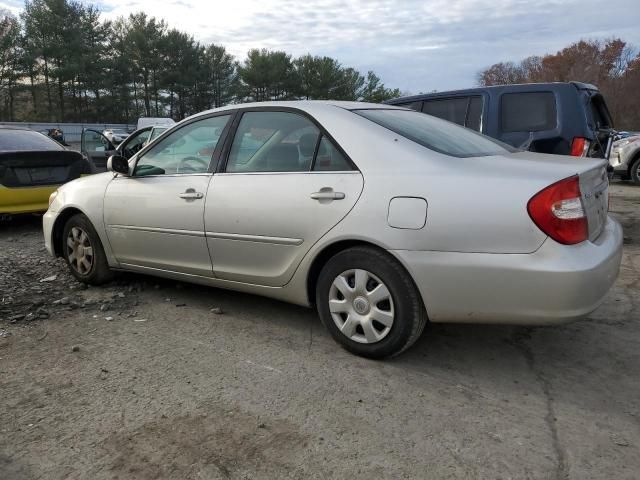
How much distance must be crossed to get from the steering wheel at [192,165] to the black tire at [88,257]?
3.46 ft

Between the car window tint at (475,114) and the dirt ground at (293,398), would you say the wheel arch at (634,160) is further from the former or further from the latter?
the dirt ground at (293,398)

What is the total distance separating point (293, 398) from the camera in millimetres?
2830

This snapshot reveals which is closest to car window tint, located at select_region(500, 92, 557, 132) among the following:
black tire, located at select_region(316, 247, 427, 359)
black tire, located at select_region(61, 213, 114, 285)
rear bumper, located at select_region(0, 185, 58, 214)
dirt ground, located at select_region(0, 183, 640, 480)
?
dirt ground, located at select_region(0, 183, 640, 480)

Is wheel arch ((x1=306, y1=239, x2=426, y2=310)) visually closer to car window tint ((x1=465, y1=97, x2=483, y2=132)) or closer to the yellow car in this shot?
car window tint ((x1=465, y1=97, x2=483, y2=132))

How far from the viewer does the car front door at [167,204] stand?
3.88 m

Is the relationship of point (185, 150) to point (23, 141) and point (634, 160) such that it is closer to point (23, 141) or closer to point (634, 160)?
point (23, 141)

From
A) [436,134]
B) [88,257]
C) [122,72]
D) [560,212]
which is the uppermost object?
[122,72]

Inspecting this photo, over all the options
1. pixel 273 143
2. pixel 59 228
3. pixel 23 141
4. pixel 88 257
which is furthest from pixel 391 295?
pixel 23 141

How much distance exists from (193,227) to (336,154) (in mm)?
1197

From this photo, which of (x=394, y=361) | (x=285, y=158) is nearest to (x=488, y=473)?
(x=394, y=361)

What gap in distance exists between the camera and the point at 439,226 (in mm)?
2836

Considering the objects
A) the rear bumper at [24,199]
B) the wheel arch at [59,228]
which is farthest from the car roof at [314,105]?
the rear bumper at [24,199]

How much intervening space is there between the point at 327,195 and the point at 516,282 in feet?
3.78

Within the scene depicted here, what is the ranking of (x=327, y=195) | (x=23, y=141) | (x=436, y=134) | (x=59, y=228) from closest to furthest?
(x=327, y=195)
(x=436, y=134)
(x=59, y=228)
(x=23, y=141)
